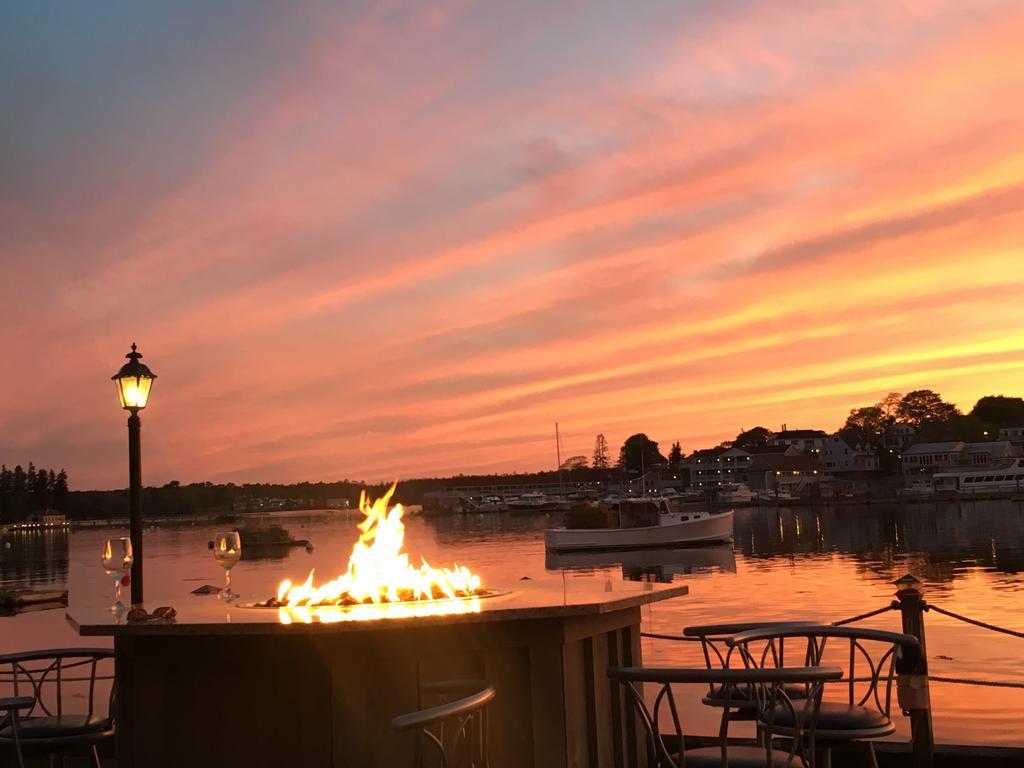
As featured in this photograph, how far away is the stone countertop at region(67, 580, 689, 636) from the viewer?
4.40 meters

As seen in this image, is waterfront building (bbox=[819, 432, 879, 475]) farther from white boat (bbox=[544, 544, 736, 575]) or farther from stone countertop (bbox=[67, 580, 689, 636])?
stone countertop (bbox=[67, 580, 689, 636])

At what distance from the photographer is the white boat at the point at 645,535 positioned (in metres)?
63.5

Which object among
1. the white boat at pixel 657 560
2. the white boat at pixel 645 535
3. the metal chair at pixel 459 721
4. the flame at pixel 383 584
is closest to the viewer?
the metal chair at pixel 459 721

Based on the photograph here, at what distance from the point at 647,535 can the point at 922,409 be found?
121 meters

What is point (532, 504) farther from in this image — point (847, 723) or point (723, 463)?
point (847, 723)

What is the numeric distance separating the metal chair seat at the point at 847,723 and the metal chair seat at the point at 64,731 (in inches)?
125

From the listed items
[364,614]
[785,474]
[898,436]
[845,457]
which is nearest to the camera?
[364,614]

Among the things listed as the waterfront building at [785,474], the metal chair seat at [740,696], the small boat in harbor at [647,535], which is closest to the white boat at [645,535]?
the small boat in harbor at [647,535]

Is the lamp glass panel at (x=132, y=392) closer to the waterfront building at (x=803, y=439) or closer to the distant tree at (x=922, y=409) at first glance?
the waterfront building at (x=803, y=439)

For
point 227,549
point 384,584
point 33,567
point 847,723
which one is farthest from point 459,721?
point 33,567

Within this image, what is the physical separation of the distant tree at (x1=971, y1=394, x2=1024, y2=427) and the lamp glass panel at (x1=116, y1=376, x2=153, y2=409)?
175 m

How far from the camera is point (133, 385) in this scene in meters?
8.06

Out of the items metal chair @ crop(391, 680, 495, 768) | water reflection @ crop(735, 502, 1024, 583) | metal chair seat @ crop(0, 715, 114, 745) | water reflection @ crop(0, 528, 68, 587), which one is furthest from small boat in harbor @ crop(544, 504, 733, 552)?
metal chair @ crop(391, 680, 495, 768)

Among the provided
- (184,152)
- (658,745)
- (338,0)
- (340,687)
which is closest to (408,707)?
(340,687)
